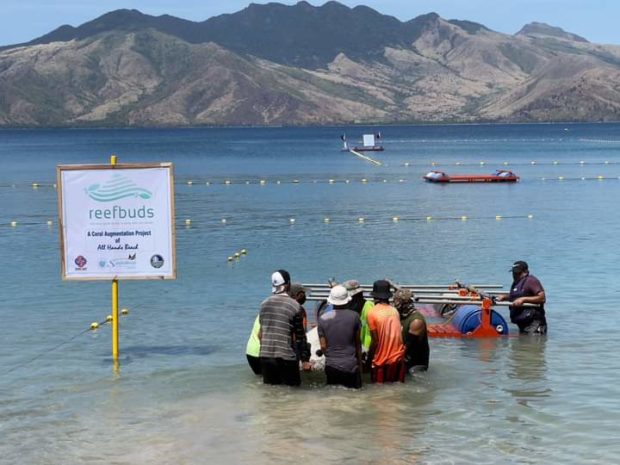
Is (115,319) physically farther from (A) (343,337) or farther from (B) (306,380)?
(A) (343,337)

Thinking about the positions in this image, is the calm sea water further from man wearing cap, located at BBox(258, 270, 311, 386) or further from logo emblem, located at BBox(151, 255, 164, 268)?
logo emblem, located at BBox(151, 255, 164, 268)

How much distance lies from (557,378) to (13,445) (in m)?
8.62

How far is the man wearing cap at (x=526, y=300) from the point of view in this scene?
1958 centimetres

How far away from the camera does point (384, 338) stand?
15188mm

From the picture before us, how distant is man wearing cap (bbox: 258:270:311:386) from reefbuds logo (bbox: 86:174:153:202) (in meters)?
2.74

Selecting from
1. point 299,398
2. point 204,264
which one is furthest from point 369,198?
point 299,398

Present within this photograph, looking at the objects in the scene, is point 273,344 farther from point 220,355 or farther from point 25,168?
point 25,168

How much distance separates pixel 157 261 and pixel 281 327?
2.68 metres

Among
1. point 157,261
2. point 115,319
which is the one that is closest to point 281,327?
point 157,261

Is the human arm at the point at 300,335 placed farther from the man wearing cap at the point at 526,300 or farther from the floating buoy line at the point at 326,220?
the floating buoy line at the point at 326,220

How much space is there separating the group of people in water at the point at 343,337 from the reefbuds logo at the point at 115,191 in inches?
105

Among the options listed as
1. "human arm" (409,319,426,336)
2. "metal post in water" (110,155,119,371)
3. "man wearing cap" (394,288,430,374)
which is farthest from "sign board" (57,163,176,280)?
"human arm" (409,319,426,336)

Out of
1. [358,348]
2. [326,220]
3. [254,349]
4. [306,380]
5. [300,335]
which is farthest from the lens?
[326,220]

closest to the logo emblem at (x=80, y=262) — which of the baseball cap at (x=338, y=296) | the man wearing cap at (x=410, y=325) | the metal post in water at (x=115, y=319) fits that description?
the metal post in water at (x=115, y=319)
